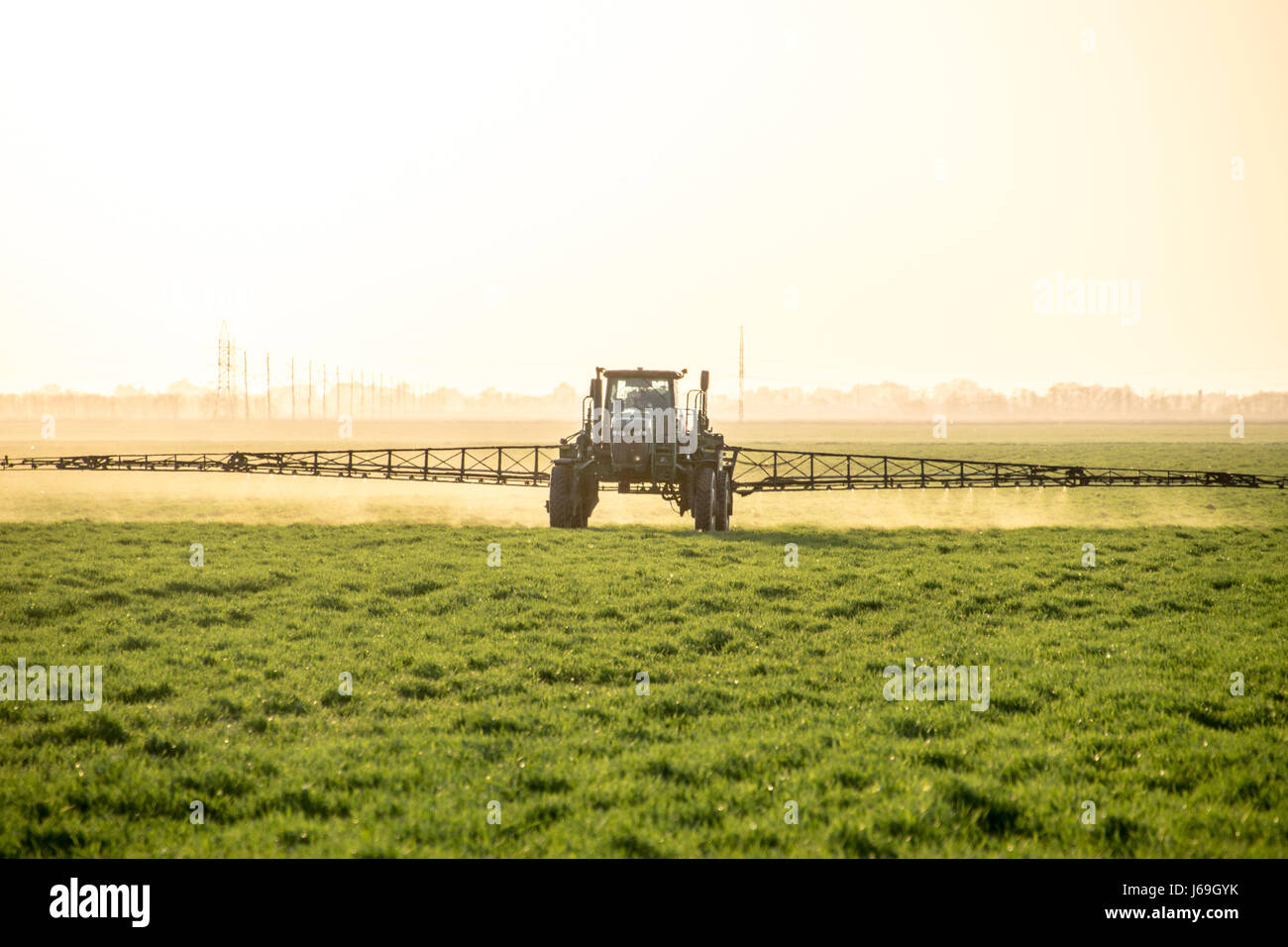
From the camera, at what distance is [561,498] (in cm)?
2430

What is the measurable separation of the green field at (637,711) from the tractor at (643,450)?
648 cm

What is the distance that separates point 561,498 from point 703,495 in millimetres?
4084

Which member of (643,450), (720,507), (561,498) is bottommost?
(720,507)

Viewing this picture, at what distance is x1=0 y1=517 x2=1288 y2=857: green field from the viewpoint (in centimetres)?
614

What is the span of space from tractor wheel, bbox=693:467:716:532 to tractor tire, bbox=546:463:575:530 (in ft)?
11.9

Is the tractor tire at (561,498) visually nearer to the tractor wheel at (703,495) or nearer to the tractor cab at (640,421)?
the tractor cab at (640,421)

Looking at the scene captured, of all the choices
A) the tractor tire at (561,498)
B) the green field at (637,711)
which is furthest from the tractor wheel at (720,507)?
the green field at (637,711)

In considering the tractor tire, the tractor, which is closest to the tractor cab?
the tractor

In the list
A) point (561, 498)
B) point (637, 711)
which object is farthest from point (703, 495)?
point (637, 711)

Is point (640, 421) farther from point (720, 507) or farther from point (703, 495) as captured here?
point (720, 507)

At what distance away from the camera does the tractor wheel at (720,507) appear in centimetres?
2416

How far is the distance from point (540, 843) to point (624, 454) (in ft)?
59.4
